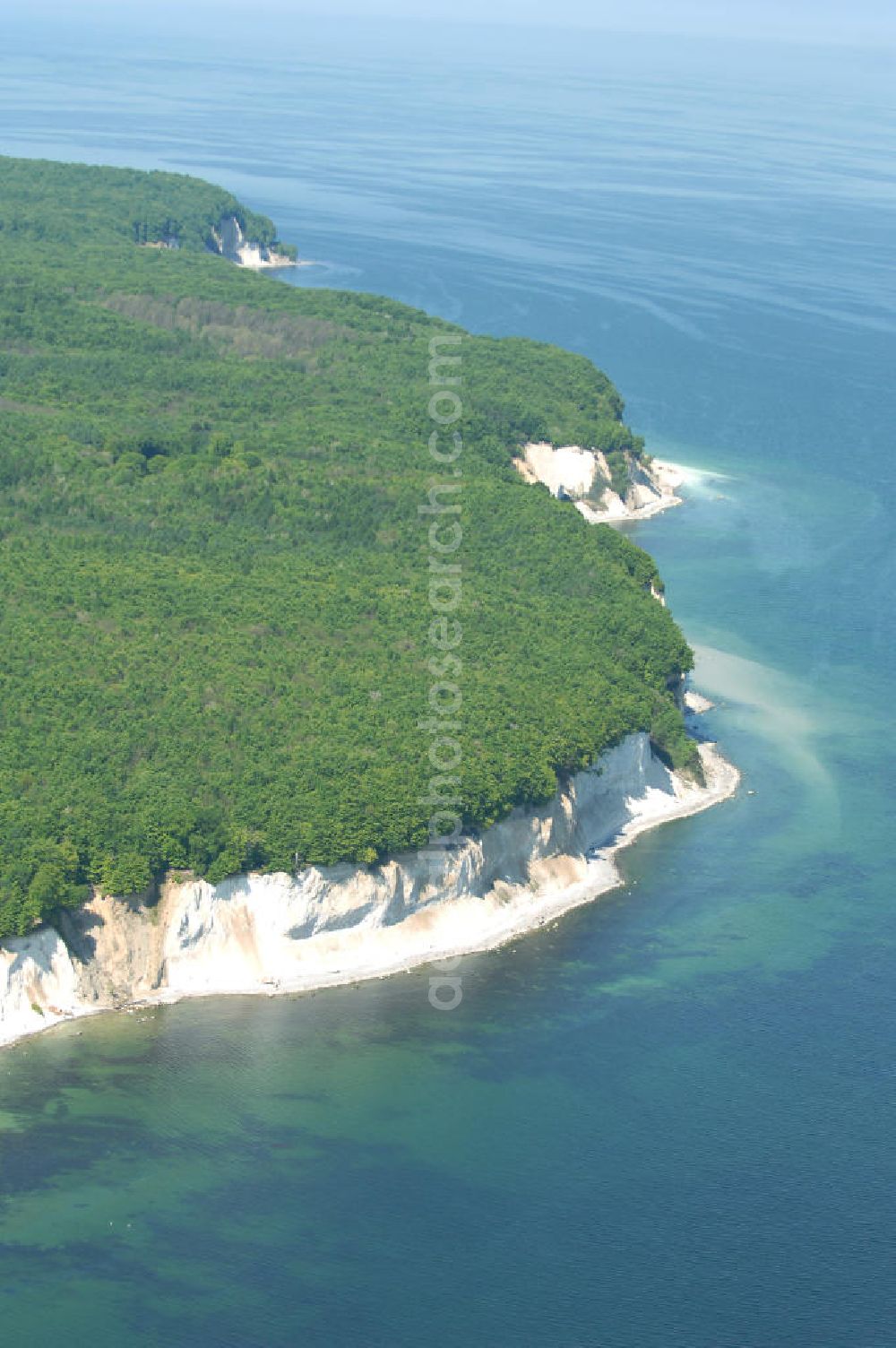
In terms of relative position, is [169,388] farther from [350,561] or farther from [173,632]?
[173,632]

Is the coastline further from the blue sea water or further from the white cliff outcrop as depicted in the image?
the white cliff outcrop

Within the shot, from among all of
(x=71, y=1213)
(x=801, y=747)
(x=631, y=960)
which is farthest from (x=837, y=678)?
(x=71, y=1213)

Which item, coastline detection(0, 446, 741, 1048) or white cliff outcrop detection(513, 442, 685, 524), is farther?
white cliff outcrop detection(513, 442, 685, 524)

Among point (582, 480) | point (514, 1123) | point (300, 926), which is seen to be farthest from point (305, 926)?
point (582, 480)

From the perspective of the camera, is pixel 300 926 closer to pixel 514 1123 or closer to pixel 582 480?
pixel 514 1123

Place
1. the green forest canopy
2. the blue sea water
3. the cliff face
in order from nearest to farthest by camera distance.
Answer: the blue sea water < the cliff face < the green forest canopy

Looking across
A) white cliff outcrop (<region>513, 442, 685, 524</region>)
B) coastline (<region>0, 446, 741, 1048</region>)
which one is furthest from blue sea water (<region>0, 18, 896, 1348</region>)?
white cliff outcrop (<region>513, 442, 685, 524</region>)
